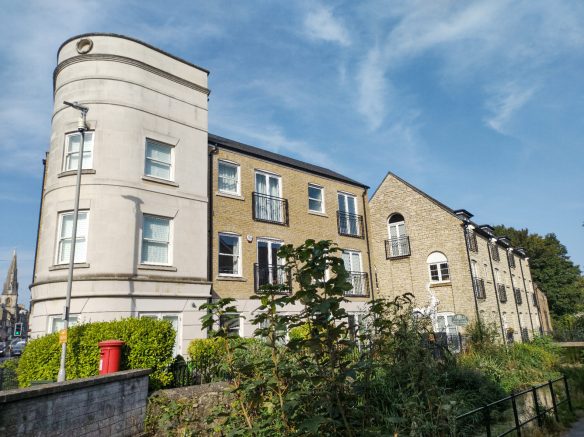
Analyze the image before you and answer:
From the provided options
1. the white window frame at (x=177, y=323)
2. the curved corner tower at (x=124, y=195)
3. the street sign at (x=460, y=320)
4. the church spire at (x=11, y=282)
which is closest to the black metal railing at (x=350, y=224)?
the street sign at (x=460, y=320)

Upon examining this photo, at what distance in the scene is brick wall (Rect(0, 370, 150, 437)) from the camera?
559 centimetres

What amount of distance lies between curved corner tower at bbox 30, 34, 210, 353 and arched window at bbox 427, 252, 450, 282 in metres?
16.2

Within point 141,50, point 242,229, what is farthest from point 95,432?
point 141,50

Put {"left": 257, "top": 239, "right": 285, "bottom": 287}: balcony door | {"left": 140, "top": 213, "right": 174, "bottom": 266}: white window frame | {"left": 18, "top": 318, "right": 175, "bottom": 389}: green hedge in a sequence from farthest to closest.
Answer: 1. {"left": 257, "top": 239, "right": 285, "bottom": 287}: balcony door
2. {"left": 140, "top": 213, "right": 174, "bottom": 266}: white window frame
3. {"left": 18, "top": 318, "right": 175, "bottom": 389}: green hedge

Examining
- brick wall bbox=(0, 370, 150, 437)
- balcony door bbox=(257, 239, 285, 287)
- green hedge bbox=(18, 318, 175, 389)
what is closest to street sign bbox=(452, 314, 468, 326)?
balcony door bbox=(257, 239, 285, 287)

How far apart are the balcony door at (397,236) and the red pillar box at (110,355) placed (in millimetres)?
20997

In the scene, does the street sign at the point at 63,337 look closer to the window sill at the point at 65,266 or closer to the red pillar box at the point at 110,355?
the red pillar box at the point at 110,355

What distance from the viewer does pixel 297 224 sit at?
19.0 meters

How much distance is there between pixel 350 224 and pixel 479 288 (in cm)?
981

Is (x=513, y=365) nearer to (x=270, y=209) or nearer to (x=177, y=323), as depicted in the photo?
(x=270, y=209)

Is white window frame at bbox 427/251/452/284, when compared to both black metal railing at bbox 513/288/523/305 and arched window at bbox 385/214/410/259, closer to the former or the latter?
arched window at bbox 385/214/410/259

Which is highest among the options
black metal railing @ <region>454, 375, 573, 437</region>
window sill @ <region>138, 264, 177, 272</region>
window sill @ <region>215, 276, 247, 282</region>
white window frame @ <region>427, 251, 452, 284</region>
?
white window frame @ <region>427, 251, 452, 284</region>

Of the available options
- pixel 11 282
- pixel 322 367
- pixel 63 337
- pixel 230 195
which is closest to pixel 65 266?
pixel 63 337

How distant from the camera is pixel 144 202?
1348cm
